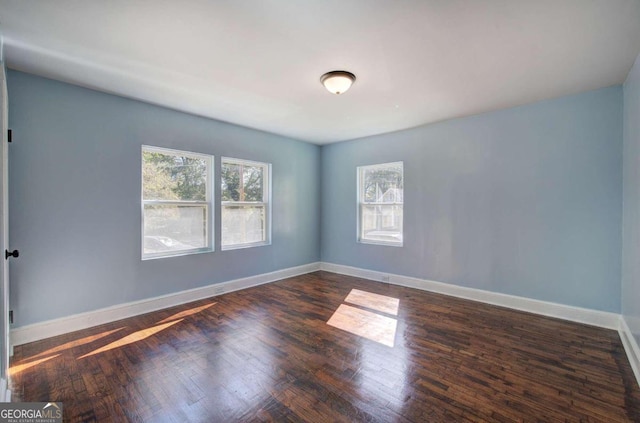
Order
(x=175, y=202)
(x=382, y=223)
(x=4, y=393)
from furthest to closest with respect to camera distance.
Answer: (x=382, y=223)
(x=175, y=202)
(x=4, y=393)

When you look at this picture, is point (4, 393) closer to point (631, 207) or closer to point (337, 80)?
point (337, 80)

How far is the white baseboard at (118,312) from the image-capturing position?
2754mm

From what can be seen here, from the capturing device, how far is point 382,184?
5.16m

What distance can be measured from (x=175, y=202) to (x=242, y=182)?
116 cm

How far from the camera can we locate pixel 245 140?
4.64m

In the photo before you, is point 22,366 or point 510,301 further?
point 510,301

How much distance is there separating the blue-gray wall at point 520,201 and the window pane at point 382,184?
0.64 feet

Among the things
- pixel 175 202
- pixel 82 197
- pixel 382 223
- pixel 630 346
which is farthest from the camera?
pixel 382 223

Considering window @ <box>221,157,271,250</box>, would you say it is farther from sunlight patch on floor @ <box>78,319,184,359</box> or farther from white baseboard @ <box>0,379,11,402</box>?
white baseboard @ <box>0,379,11,402</box>

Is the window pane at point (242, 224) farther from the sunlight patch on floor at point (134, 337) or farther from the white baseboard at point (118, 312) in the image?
the sunlight patch on floor at point (134, 337)

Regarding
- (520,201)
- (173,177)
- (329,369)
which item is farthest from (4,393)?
(520,201)

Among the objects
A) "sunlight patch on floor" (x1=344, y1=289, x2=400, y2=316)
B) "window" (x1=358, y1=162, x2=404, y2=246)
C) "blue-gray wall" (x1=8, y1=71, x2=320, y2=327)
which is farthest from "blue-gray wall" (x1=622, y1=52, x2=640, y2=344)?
"blue-gray wall" (x1=8, y1=71, x2=320, y2=327)

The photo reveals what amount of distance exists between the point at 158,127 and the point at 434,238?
14.1ft

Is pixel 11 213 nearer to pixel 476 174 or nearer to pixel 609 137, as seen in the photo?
pixel 476 174
